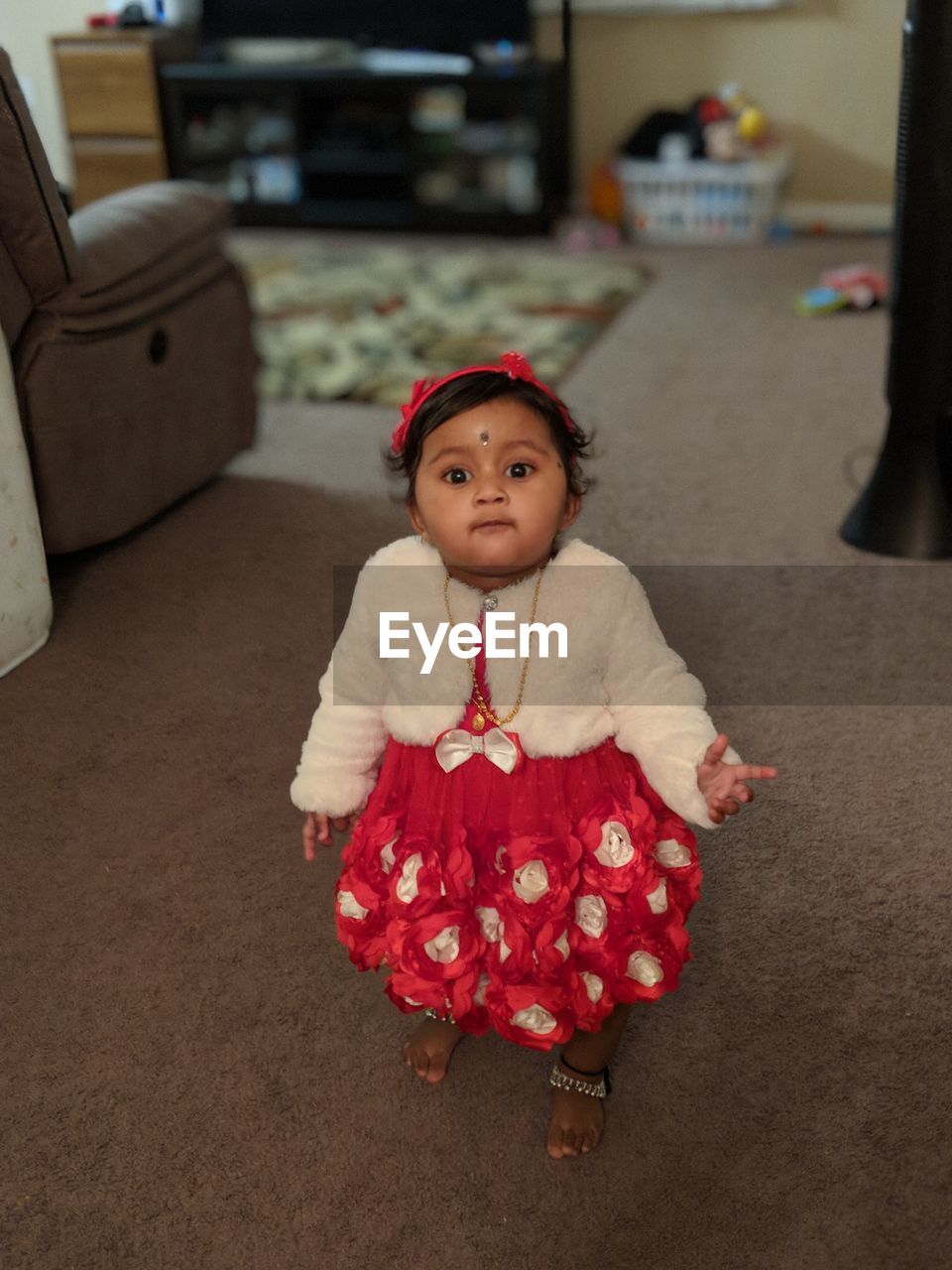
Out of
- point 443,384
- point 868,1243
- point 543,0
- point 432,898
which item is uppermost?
point 543,0

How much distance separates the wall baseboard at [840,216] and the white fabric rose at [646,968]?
3585mm

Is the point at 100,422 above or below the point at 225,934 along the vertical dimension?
above

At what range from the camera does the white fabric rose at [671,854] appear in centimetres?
102

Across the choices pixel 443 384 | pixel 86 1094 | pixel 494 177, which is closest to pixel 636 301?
pixel 494 177

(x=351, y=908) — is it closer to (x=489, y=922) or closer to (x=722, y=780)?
(x=489, y=922)

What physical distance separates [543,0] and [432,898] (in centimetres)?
370

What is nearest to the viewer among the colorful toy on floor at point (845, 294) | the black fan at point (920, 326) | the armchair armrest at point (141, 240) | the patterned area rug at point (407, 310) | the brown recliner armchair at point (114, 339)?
the black fan at point (920, 326)

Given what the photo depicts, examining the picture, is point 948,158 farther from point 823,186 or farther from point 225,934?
point 823,186

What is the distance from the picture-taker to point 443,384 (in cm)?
101

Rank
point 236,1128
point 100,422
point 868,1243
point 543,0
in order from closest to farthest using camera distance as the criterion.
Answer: point 868,1243 → point 236,1128 → point 100,422 → point 543,0

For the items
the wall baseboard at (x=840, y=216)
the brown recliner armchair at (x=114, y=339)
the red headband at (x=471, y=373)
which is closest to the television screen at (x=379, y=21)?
the wall baseboard at (x=840, y=216)

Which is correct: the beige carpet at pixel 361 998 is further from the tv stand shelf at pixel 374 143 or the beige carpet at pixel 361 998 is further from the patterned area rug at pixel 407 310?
the tv stand shelf at pixel 374 143
